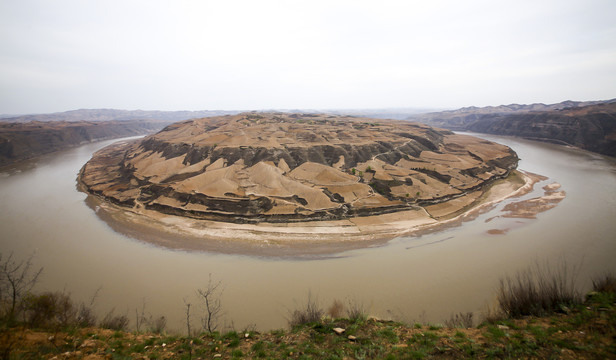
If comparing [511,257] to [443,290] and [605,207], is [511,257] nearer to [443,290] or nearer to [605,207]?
[443,290]

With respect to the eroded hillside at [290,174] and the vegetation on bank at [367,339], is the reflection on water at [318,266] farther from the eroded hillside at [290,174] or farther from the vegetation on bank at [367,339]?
the eroded hillside at [290,174]

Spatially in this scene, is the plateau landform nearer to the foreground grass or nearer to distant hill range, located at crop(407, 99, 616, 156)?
the foreground grass

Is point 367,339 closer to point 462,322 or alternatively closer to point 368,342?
point 368,342

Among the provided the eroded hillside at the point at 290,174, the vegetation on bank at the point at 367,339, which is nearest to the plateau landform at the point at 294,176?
the eroded hillside at the point at 290,174

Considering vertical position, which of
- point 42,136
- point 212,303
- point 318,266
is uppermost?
point 42,136

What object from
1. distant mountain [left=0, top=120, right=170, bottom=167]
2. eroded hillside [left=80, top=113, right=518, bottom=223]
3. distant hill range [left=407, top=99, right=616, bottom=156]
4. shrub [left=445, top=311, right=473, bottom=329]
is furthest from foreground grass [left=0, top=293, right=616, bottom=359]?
distant mountain [left=0, top=120, right=170, bottom=167]

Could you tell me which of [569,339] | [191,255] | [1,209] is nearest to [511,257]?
[569,339]

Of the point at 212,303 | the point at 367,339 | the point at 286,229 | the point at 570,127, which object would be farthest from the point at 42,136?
the point at 570,127
